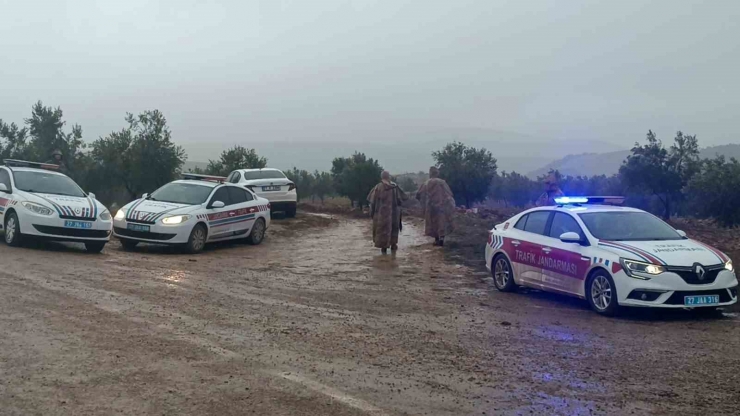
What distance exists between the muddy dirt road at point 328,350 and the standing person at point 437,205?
231 inches

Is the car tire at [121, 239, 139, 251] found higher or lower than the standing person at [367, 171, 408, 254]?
lower

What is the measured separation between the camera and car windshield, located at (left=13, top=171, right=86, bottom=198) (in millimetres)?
14484

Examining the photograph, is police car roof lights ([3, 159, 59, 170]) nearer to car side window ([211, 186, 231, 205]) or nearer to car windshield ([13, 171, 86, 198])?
car windshield ([13, 171, 86, 198])

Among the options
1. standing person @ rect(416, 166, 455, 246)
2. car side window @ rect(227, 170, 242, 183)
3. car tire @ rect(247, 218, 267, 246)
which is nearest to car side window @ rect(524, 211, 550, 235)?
standing person @ rect(416, 166, 455, 246)

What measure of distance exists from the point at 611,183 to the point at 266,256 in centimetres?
2643

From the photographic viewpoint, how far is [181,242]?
1512cm

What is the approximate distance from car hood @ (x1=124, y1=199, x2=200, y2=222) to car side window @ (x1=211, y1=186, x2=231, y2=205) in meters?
0.75

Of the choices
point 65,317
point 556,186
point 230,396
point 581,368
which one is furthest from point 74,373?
point 556,186

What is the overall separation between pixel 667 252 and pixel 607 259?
2.39 feet

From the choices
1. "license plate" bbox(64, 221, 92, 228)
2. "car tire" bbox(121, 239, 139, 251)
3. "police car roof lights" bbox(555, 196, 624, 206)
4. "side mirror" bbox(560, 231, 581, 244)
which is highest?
"police car roof lights" bbox(555, 196, 624, 206)

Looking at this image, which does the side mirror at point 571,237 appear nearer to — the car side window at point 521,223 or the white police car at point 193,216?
the car side window at point 521,223

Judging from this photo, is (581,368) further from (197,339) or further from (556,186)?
(556,186)

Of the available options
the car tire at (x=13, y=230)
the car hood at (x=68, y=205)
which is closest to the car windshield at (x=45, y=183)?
the car hood at (x=68, y=205)

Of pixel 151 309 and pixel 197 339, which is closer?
pixel 197 339
